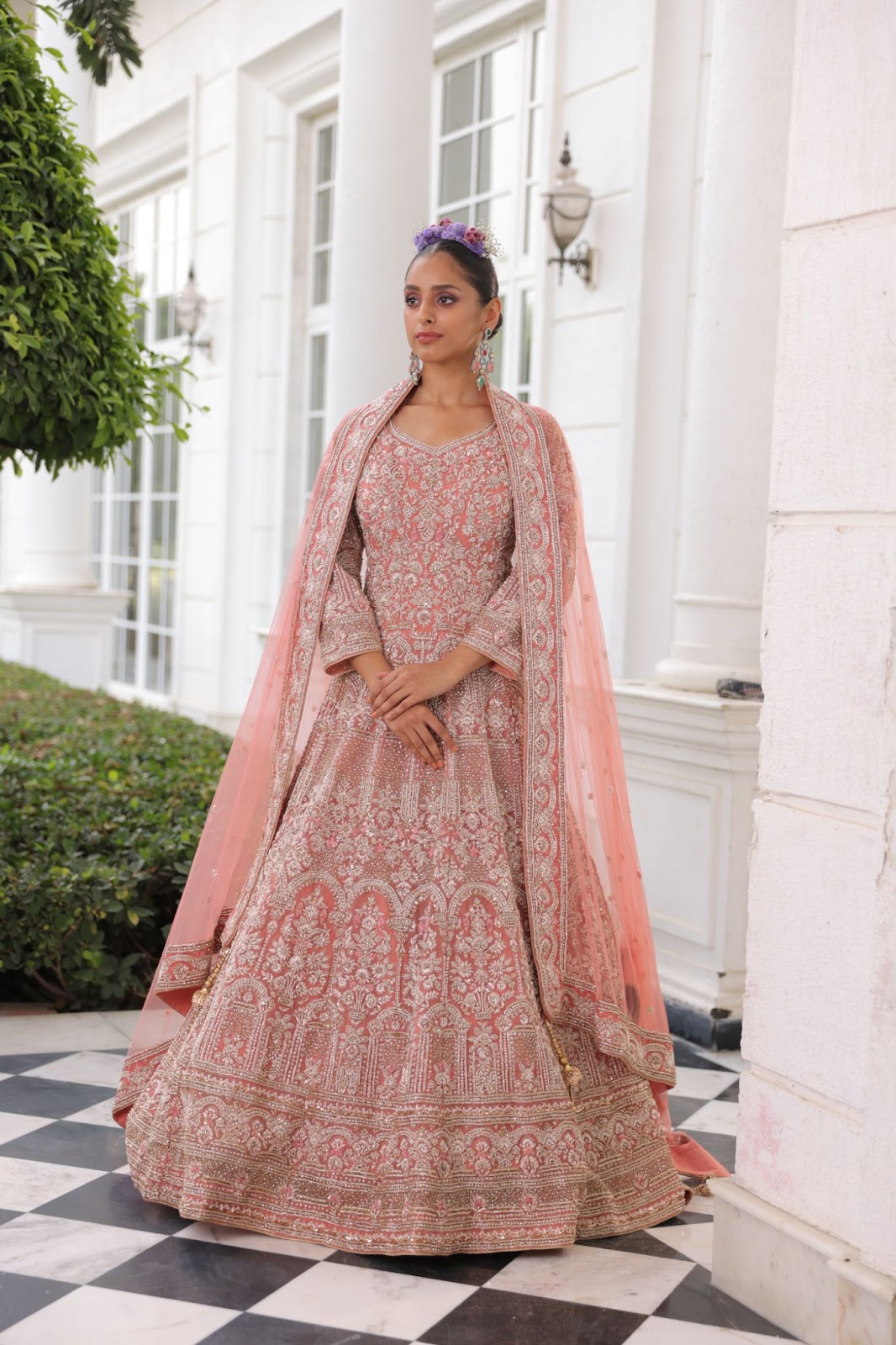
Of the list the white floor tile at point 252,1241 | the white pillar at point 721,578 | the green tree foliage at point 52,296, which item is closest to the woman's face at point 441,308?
the green tree foliage at point 52,296

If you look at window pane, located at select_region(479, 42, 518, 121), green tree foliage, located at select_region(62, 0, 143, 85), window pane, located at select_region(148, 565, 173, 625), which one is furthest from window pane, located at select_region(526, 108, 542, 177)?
window pane, located at select_region(148, 565, 173, 625)

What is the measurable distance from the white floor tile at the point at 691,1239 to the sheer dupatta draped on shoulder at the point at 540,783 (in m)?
0.22

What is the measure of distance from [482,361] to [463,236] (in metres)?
0.24

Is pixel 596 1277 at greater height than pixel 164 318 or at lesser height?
lesser

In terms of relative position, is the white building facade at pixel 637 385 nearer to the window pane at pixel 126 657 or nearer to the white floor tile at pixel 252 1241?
the window pane at pixel 126 657

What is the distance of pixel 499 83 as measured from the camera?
7.18 meters

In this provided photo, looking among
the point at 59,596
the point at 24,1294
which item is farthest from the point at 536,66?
the point at 24,1294

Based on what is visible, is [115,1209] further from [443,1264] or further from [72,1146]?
[443,1264]

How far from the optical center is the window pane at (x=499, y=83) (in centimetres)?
705

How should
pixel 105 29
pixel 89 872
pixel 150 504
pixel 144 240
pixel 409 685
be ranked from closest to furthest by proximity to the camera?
pixel 409 685
pixel 89 872
pixel 105 29
pixel 150 504
pixel 144 240

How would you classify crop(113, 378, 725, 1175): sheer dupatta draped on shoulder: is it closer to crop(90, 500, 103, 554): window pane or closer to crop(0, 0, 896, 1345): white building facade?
crop(0, 0, 896, 1345): white building facade

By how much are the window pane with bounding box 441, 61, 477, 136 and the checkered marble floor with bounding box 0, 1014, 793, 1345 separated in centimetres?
598

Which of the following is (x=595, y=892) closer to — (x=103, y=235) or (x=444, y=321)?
(x=444, y=321)

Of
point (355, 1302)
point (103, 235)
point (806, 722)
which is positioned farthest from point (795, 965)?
point (103, 235)
